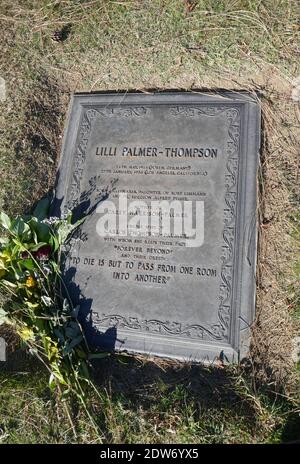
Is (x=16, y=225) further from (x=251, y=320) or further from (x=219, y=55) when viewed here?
(x=219, y=55)

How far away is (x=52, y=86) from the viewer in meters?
3.60

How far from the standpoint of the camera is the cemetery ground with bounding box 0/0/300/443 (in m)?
2.62

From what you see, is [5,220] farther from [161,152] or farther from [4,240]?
[161,152]

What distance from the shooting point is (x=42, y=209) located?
318cm

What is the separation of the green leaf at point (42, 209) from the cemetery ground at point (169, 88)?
0.12m

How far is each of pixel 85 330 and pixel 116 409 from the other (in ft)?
1.64

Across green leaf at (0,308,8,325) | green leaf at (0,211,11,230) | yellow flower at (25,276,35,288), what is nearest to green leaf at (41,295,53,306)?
yellow flower at (25,276,35,288)

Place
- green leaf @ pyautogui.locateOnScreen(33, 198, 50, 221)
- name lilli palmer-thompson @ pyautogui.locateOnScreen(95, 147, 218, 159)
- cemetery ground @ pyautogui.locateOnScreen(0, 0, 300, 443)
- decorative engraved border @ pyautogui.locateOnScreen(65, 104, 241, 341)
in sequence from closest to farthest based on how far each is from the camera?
cemetery ground @ pyautogui.locateOnScreen(0, 0, 300, 443)
decorative engraved border @ pyautogui.locateOnScreen(65, 104, 241, 341)
name lilli palmer-thompson @ pyautogui.locateOnScreen(95, 147, 218, 159)
green leaf @ pyautogui.locateOnScreen(33, 198, 50, 221)

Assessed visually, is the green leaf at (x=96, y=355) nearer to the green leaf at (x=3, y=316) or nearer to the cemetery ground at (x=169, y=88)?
the cemetery ground at (x=169, y=88)

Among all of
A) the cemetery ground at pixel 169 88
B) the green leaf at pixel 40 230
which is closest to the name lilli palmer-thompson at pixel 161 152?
the cemetery ground at pixel 169 88

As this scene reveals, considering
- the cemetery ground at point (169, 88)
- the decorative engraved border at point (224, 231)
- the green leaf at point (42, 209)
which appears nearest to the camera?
the cemetery ground at point (169, 88)

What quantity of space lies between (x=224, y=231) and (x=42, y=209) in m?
1.20

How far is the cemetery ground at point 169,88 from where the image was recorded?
8.58ft

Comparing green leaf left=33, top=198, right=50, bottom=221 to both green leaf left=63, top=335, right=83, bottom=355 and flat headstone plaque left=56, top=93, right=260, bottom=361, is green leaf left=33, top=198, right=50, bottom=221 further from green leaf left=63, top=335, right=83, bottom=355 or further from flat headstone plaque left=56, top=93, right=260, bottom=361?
green leaf left=63, top=335, right=83, bottom=355
